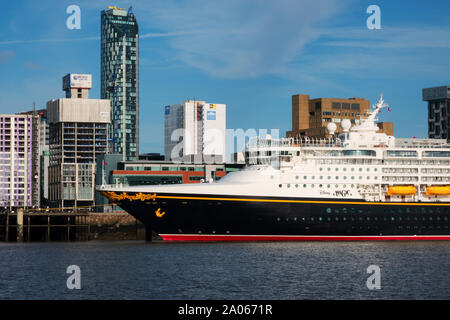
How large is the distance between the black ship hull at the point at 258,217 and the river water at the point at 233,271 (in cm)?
185

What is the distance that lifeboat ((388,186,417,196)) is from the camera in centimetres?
7512

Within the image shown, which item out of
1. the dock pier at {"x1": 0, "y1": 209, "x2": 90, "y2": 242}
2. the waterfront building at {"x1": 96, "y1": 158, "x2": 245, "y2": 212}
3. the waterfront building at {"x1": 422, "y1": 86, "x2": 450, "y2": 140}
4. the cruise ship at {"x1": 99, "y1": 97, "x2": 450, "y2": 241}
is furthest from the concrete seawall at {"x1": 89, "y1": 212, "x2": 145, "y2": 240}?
the waterfront building at {"x1": 422, "y1": 86, "x2": 450, "y2": 140}

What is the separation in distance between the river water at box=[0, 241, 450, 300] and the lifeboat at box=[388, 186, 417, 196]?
20.8 feet

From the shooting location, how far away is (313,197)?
2832 inches

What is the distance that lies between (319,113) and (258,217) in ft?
351

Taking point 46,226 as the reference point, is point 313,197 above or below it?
above

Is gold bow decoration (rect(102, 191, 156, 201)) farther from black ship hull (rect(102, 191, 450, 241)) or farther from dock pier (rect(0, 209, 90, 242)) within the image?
dock pier (rect(0, 209, 90, 242))

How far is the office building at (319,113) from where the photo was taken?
570ft

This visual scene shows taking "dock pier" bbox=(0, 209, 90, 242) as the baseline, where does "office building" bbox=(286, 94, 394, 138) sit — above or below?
above

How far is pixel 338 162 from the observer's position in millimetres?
75000

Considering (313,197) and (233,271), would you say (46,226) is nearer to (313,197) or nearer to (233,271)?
(313,197)

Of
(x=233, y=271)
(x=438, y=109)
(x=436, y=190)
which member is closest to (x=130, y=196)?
(x=233, y=271)

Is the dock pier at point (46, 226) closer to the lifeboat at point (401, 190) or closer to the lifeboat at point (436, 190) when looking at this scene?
the lifeboat at point (401, 190)

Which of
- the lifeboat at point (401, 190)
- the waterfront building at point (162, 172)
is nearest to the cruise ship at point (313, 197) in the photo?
the lifeboat at point (401, 190)
